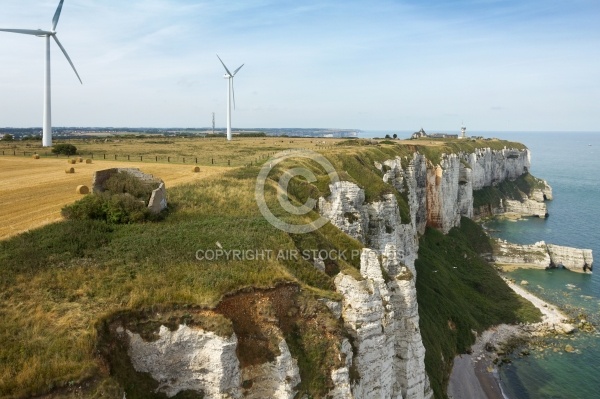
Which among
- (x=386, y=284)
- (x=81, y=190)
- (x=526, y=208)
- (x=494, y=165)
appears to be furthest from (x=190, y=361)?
(x=494, y=165)

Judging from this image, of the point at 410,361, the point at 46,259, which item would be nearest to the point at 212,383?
the point at 46,259

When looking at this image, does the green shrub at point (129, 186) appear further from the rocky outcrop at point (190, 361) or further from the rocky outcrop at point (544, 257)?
the rocky outcrop at point (544, 257)

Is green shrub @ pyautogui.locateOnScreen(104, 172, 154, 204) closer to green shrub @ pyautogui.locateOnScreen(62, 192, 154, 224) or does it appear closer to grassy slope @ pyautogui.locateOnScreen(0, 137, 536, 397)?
green shrub @ pyautogui.locateOnScreen(62, 192, 154, 224)

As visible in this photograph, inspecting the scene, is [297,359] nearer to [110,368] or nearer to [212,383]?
[212,383]

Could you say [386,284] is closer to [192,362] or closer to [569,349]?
[192,362]

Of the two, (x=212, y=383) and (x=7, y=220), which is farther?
(x=7, y=220)

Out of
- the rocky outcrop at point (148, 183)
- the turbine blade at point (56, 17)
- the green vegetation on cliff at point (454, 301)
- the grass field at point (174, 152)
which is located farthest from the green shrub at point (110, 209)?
the turbine blade at point (56, 17)
